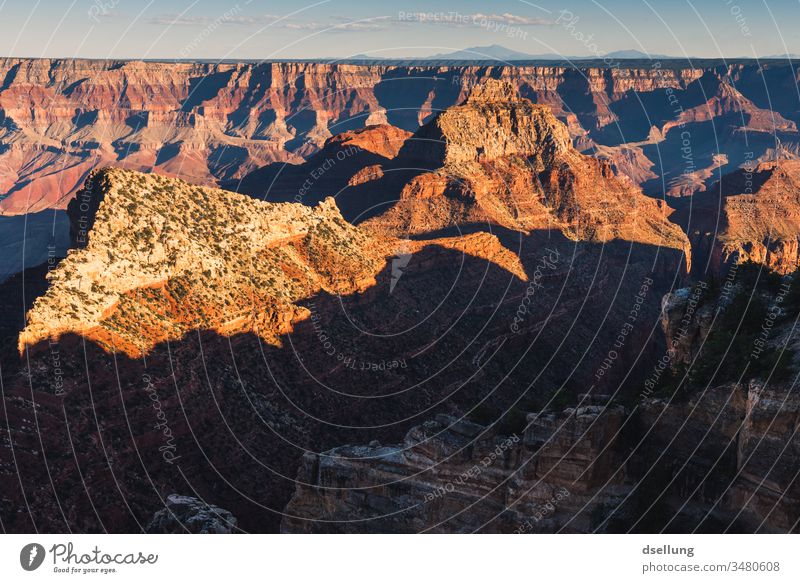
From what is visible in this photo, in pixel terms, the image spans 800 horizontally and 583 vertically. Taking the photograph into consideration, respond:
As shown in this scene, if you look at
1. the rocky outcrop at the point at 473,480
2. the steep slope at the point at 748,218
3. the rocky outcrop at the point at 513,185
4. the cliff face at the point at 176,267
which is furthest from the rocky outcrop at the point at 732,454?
the steep slope at the point at 748,218

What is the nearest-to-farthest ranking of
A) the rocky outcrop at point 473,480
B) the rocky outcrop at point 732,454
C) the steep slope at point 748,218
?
the rocky outcrop at point 732,454
the rocky outcrop at point 473,480
the steep slope at point 748,218

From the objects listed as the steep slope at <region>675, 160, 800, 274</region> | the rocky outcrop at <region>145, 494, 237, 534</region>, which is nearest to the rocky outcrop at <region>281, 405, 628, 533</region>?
the rocky outcrop at <region>145, 494, 237, 534</region>

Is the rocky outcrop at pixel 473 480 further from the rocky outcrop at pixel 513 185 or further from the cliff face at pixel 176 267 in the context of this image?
the rocky outcrop at pixel 513 185

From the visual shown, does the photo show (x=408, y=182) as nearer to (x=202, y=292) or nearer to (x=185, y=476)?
(x=202, y=292)

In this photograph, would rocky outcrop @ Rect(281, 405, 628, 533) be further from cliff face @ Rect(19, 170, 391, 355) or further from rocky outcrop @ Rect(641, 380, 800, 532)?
cliff face @ Rect(19, 170, 391, 355)

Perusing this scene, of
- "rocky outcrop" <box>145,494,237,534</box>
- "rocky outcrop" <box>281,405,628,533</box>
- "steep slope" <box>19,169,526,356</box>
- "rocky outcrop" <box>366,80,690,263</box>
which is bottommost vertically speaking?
"rocky outcrop" <box>145,494,237,534</box>
